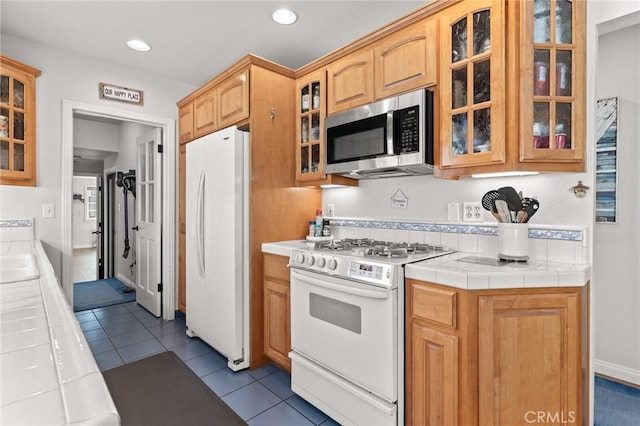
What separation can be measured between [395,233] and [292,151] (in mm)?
1089

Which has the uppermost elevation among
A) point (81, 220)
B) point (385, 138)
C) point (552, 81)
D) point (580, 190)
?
point (552, 81)

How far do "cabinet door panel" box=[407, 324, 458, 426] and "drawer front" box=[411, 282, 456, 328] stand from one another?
0.06 m

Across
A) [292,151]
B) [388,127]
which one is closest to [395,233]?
[388,127]

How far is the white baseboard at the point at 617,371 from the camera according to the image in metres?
2.16

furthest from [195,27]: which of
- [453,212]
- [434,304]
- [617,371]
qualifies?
[617,371]

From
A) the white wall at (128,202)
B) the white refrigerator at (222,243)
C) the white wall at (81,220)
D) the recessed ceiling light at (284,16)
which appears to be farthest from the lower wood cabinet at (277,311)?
the white wall at (81,220)

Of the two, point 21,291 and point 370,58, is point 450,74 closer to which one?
point 370,58

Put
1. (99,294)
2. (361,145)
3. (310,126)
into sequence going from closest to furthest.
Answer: (361,145)
(310,126)
(99,294)

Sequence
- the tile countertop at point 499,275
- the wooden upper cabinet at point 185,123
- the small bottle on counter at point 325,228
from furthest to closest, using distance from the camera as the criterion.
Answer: the wooden upper cabinet at point 185,123 < the small bottle on counter at point 325,228 < the tile countertop at point 499,275

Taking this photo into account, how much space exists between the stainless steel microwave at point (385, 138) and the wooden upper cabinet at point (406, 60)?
9 cm

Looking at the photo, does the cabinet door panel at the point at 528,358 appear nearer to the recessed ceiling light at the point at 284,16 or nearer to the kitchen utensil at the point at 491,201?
the kitchen utensil at the point at 491,201

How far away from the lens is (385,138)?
2.06m

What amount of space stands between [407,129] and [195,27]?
1872 mm

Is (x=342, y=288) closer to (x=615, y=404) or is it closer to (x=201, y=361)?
(x=201, y=361)
